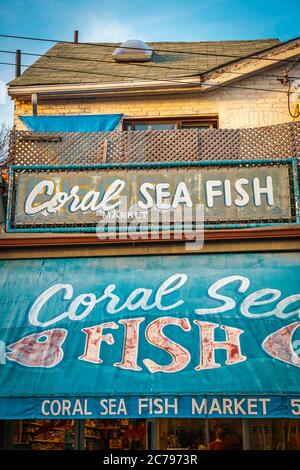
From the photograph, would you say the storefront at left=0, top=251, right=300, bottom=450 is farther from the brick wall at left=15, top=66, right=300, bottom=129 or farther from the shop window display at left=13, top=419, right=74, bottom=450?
the brick wall at left=15, top=66, right=300, bottom=129

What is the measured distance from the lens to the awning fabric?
10.6 m

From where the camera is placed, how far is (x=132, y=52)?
12484mm

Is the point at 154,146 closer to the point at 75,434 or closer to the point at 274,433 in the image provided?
the point at 75,434

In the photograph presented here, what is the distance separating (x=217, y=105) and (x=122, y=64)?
2.64 meters

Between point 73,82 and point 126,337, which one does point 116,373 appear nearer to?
point 126,337

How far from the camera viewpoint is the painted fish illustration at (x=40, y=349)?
25.3 ft

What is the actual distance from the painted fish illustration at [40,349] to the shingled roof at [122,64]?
212 inches

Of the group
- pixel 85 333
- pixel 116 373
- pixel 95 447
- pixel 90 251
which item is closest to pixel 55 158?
pixel 90 251

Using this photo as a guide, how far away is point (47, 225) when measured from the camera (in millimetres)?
9039

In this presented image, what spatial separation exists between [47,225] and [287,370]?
4.31 meters

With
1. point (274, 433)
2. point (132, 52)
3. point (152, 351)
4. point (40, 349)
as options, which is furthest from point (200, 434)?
point (132, 52)

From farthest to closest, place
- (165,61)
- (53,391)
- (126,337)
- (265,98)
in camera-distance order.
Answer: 1. (165,61)
2. (265,98)
3. (126,337)
4. (53,391)

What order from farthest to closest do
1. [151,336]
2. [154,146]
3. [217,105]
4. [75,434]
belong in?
[217,105] < [154,146] < [75,434] < [151,336]

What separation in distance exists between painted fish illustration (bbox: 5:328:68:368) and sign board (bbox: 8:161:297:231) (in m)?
1.85
